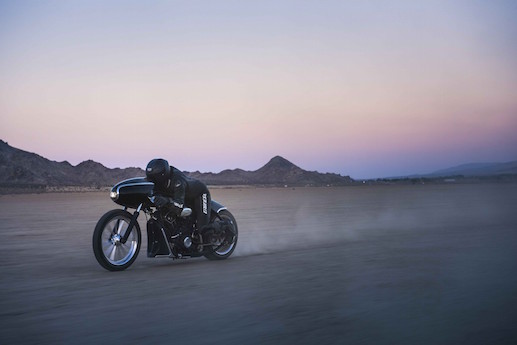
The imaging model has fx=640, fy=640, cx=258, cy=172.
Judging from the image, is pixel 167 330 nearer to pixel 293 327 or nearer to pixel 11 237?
pixel 293 327

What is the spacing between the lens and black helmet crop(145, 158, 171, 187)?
1056 centimetres

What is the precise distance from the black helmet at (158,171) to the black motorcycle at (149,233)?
151 millimetres

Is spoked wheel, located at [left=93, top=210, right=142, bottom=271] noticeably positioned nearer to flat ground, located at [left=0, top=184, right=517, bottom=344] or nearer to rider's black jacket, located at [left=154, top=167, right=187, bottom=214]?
flat ground, located at [left=0, top=184, right=517, bottom=344]

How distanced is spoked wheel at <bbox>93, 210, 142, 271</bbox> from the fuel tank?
231mm

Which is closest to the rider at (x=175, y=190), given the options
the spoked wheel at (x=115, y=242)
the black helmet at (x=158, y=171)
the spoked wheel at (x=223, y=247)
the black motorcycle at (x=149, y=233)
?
the black helmet at (x=158, y=171)

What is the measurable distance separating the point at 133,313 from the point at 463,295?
377cm

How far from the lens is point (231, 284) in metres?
8.55

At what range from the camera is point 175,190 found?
1077 cm

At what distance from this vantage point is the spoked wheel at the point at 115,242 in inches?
374

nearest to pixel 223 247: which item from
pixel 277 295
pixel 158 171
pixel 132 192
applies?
pixel 158 171

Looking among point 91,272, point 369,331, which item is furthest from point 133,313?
point 91,272

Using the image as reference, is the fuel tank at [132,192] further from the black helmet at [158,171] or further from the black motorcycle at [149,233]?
the black helmet at [158,171]

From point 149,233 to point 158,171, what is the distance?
1029mm

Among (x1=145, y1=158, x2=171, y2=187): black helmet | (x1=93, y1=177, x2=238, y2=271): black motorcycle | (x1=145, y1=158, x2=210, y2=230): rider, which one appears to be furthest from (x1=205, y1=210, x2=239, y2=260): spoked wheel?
(x1=145, y1=158, x2=171, y2=187): black helmet
